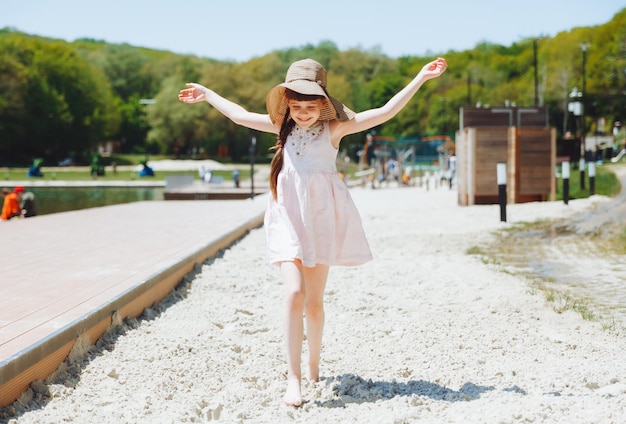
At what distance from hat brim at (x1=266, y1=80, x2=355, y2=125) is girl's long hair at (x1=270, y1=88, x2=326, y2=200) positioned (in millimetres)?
32

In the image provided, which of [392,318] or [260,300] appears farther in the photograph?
[260,300]

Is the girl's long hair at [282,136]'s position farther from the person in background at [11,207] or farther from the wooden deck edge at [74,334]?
the person in background at [11,207]

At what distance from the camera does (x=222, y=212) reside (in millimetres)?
15781

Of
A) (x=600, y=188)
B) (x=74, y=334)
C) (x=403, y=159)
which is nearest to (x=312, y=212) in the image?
(x=74, y=334)

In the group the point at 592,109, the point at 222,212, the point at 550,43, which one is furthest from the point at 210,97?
the point at 550,43

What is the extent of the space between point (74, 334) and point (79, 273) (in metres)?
2.34

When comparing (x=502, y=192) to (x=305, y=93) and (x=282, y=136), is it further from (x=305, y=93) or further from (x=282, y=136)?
(x=305, y=93)

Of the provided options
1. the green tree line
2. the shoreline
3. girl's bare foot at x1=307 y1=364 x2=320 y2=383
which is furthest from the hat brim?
the green tree line

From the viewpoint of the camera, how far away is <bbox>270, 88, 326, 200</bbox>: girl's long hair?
395cm

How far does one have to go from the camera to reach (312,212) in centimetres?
392

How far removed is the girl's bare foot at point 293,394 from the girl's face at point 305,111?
52.5 inches

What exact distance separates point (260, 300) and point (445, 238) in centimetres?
557

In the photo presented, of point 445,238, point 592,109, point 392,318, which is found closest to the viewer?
point 392,318

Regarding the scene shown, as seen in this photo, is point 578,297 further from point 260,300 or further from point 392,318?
point 260,300
